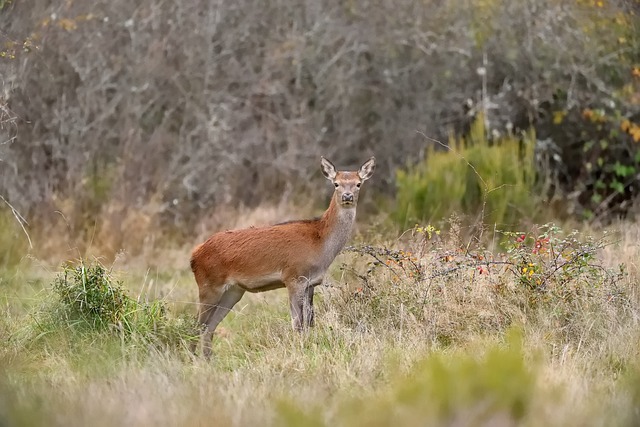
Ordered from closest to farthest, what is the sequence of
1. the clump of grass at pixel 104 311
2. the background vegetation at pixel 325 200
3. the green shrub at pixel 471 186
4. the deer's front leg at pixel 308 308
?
the background vegetation at pixel 325 200
the clump of grass at pixel 104 311
the deer's front leg at pixel 308 308
the green shrub at pixel 471 186

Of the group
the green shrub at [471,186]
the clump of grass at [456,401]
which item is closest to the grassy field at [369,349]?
the clump of grass at [456,401]

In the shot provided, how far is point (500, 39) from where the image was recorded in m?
18.2

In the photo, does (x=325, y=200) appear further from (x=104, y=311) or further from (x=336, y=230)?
(x=104, y=311)

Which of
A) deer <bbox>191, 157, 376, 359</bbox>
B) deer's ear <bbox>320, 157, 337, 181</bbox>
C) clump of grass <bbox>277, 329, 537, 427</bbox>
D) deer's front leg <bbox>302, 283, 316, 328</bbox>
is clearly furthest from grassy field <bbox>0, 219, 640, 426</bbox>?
deer's ear <bbox>320, 157, 337, 181</bbox>

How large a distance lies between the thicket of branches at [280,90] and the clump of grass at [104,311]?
6214mm

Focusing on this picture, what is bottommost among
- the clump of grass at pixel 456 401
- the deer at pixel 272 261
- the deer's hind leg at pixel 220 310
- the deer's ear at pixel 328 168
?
the deer's hind leg at pixel 220 310

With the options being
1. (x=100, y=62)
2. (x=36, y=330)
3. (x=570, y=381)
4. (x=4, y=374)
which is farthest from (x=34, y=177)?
(x=570, y=381)

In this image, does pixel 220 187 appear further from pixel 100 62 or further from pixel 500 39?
pixel 500 39

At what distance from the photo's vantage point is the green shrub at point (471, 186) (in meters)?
14.4

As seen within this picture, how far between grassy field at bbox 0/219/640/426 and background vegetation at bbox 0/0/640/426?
1.0 inches

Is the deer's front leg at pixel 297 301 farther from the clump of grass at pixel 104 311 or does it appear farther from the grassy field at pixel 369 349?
the clump of grass at pixel 104 311

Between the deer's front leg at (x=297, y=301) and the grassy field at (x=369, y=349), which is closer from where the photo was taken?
the grassy field at (x=369, y=349)

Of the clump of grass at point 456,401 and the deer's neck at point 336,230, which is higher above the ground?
the clump of grass at point 456,401

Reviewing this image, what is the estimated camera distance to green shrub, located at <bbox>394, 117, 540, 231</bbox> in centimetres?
1442
